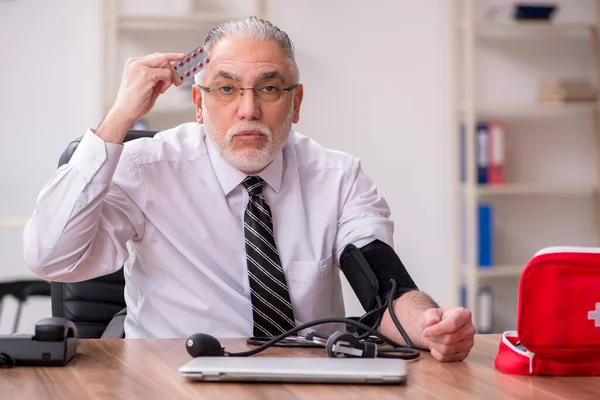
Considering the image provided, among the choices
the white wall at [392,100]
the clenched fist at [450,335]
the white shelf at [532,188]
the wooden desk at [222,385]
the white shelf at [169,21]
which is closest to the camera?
the wooden desk at [222,385]

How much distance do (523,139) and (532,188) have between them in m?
0.34

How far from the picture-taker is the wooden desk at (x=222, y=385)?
1130 mm

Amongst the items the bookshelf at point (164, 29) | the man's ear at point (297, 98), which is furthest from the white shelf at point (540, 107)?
the man's ear at point (297, 98)

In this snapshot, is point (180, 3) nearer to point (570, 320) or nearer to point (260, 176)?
point (260, 176)

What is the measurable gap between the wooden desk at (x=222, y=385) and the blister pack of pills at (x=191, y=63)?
70cm

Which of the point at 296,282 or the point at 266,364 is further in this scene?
the point at 296,282

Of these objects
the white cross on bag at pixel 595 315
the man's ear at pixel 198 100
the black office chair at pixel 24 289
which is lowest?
the black office chair at pixel 24 289

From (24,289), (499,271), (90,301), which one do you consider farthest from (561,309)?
(499,271)

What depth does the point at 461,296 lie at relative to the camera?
417 centimetres

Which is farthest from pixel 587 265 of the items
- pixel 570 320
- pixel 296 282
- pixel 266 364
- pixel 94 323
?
pixel 94 323

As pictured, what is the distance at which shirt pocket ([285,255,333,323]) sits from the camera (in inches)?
74.0

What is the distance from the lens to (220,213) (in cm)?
191

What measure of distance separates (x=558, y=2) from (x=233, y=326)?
3146mm

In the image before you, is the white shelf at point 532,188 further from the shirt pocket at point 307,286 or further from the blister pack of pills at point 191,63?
the blister pack of pills at point 191,63
